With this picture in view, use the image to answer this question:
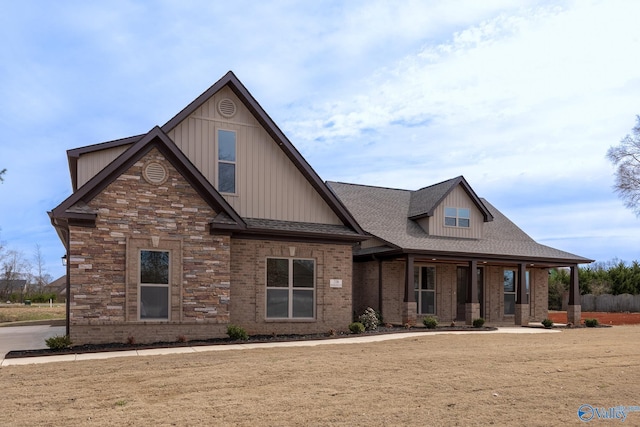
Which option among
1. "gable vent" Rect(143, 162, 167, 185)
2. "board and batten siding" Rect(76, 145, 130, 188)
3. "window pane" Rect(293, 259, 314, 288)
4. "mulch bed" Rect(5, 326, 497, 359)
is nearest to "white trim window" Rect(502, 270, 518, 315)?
"mulch bed" Rect(5, 326, 497, 359)

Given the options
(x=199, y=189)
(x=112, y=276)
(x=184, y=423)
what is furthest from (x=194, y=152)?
(x=184, y=423)

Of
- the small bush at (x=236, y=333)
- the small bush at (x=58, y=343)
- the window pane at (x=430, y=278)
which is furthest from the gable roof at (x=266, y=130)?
the window pane at (x=430, y=278)

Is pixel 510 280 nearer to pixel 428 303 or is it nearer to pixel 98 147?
pixel 428 303

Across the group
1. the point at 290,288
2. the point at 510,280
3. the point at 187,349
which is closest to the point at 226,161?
the point at 290,288

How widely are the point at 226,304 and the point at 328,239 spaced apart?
417 centimetres

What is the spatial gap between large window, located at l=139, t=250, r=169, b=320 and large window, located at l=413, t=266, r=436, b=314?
41.1 feet

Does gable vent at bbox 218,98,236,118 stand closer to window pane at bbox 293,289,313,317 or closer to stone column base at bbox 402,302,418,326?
window pane at bbox 293,289,313,317

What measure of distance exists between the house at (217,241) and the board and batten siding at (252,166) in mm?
33

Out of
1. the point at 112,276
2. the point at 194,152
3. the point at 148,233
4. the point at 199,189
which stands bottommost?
the point at 112,276

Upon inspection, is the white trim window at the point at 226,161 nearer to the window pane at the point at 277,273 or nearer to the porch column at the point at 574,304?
the window pane at the point at 277,273

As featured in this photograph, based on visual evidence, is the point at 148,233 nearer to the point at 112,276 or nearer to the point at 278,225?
the point at 112,276

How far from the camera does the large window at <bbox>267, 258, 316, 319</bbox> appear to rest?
17453 mm

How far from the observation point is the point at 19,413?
7.53 metres

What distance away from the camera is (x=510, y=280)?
2706 cm
